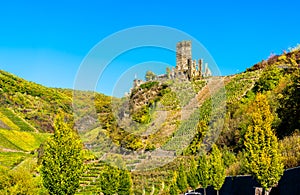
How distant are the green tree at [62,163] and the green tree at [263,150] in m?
7.39

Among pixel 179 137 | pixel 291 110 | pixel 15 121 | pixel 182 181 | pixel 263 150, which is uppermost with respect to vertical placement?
pixel 15 121

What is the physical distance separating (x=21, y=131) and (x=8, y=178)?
6473 cm

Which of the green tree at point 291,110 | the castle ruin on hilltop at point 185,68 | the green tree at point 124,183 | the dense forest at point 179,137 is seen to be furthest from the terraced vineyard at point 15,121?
the green tree at point 291,110

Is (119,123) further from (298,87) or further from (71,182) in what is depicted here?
(298,87)

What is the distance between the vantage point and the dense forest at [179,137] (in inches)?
626

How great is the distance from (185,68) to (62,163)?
191 ft

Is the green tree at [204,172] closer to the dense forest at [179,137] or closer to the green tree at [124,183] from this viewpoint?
the dense forest at [179,137]

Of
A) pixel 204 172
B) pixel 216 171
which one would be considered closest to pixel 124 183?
pixel 204 172

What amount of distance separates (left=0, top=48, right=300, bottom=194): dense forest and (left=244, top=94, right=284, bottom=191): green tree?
0.12 ft

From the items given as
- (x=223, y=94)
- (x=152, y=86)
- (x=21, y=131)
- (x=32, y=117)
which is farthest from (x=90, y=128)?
(x=32, y=117)

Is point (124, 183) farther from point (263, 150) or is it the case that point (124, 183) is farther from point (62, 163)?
point (263, 150)

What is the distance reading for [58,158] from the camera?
58.0ft

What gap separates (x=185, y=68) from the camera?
74375mm

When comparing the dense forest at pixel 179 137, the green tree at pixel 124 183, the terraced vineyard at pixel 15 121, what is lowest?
the green tree at pixel 124 183
